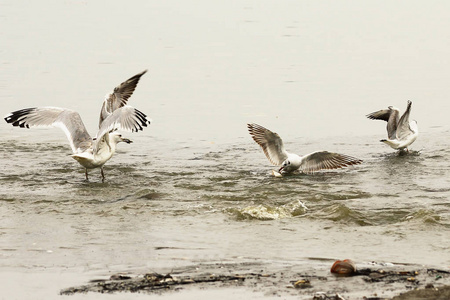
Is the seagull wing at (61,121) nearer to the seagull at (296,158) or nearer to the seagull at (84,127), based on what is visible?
the seagull at (84,127)

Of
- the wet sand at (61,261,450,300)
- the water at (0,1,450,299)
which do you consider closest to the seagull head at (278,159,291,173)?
the water at (0,1,450,299)

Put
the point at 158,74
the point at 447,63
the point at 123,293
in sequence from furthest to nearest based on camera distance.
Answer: the point at 447,63, the point at 158,74, the point at 123,293

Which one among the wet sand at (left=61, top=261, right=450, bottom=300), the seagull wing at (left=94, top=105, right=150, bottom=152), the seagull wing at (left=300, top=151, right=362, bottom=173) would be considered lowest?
the wet sand at (left=61, top=261, right=450, bottom=300)

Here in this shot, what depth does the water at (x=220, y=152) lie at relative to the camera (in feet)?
26.5

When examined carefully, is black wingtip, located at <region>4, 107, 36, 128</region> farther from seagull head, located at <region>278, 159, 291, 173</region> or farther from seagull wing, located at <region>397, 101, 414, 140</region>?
seagull wing, located at <region>397, 101, 414, 140</region>

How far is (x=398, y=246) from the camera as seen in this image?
799 centimetres

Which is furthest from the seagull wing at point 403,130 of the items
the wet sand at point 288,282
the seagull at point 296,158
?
the wet sand at point 288,282

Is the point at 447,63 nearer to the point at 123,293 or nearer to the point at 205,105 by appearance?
the point at 205,105

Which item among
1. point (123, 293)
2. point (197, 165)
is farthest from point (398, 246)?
point (197, 165)

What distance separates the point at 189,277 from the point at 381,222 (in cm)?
330

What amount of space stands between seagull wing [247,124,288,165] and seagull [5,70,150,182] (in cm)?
171

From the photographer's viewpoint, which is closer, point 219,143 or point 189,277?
point 189,277

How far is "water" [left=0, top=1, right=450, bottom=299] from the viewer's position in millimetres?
8086

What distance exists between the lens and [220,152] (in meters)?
13.8
